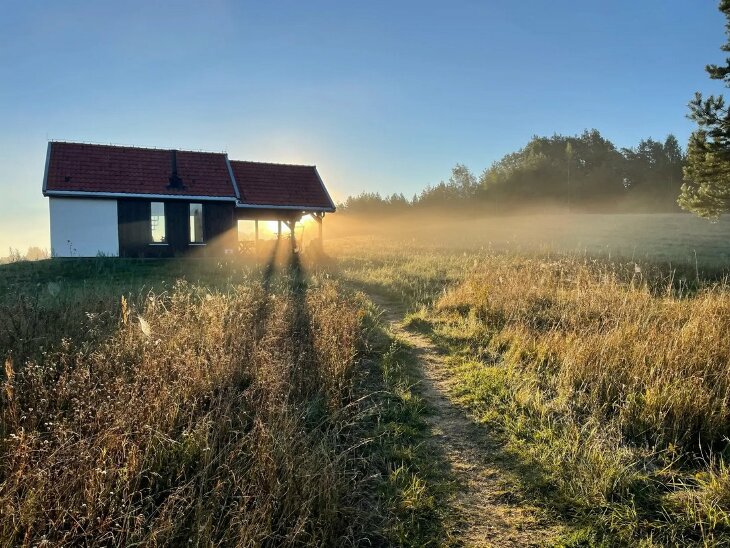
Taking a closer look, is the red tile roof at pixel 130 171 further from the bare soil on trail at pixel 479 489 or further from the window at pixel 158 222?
the bare soil on trail at pixel 479 489

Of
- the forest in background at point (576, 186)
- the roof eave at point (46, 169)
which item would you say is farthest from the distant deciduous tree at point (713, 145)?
the forest in background at point (576, 186)

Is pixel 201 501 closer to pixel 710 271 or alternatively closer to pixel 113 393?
pixel 113 393

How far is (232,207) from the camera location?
20.9 meters

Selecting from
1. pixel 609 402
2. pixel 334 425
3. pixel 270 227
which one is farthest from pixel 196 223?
pixel 609 402

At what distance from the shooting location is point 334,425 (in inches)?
162

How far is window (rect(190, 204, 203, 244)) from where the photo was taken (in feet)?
66.4

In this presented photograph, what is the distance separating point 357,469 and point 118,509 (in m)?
1.67

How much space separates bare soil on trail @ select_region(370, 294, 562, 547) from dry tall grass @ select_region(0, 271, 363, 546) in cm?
81

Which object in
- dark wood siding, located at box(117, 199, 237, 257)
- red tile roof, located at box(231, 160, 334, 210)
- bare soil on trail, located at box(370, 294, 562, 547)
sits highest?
red tile roof, located at box(231, 160, 334, 210)

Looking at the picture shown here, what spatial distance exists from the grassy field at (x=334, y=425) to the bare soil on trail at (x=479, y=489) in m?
0.09

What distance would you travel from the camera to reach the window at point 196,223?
20.2m

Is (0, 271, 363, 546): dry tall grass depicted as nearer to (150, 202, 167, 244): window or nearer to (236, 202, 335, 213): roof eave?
(150, 202, 167, 244): window

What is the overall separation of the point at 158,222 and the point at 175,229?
30.2 inches

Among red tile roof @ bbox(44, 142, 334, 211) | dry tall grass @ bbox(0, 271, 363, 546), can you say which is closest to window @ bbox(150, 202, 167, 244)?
red tile roof @ bbox(44, 142, 334, 211)
